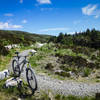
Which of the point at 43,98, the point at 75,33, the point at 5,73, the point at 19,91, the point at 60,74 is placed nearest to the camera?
the point at 43,98

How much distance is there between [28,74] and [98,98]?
3620 mm

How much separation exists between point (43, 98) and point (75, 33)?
10948cm

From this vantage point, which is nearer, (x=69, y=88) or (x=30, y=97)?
(x=30, y=97)

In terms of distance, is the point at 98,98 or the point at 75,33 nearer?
the point at 98,98

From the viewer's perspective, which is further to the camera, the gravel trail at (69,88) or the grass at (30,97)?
the gravel trail at (69,88)

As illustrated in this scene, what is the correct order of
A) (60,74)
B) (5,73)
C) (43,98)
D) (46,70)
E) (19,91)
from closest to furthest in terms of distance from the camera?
(43,98) → (19,91) → (5,73) → (60,74) → (46,70)

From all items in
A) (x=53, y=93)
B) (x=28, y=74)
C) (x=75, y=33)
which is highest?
(x=75, y=33)

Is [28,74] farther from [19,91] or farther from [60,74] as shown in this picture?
[60,74]

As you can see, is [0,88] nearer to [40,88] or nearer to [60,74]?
[40,88]

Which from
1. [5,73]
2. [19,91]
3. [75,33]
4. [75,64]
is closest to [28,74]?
[19,91]

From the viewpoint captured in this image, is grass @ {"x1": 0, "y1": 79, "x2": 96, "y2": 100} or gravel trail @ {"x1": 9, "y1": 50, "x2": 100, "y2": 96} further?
gravel trail @ {"x1": 9, "y1": 50, "x2": 100, "y2": 96}

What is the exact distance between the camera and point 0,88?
18.8 ft

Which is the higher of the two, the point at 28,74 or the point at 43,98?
the point at 28,74

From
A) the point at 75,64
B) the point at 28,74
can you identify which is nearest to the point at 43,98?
the point at 28,74
